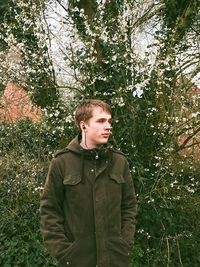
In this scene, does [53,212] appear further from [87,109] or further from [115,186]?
[87,109]

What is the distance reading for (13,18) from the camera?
23.6 ft

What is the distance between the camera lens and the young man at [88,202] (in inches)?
115

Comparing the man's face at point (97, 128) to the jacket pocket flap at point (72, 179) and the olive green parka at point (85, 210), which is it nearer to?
the olive green parka at point (85, 210)

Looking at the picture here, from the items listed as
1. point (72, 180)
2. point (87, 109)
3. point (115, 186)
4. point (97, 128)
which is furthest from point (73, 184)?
point (87, 109)

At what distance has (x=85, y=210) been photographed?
2.94 m

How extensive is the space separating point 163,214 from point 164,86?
178cm

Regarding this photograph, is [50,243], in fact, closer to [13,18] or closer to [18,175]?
[18,175]

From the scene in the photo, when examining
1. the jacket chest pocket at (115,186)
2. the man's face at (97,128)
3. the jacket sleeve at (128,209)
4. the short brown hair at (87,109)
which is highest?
the short brown hair at (87,109)

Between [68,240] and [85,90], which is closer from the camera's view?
[68,240]

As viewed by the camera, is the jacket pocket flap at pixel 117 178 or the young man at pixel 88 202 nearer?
the young man at pixel 88 202

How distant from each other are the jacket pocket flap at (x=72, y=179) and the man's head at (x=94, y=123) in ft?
0.81

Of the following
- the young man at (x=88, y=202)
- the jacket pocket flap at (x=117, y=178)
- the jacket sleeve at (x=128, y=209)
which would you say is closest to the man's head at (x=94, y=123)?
the young man at (x=88, y=202)

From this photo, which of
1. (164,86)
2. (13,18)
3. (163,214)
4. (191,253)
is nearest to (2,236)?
(163,214)

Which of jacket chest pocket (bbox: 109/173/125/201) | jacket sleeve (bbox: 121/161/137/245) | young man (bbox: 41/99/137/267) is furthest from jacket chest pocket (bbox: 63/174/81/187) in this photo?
jacket sleeve (bbox: 121/161/137/245)
